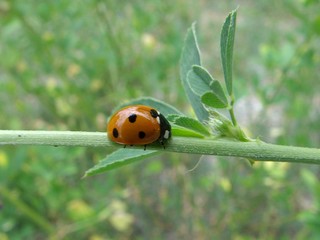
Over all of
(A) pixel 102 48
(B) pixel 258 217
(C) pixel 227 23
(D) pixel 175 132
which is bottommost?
(B) pixel 258 217

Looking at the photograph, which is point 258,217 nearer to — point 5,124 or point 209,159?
point 209,159

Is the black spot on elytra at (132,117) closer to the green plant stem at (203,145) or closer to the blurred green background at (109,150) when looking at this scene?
the green plant stem at (203,145)

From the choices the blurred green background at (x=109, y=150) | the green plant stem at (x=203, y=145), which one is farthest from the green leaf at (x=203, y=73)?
the blurred green background at (x=109, y=150)

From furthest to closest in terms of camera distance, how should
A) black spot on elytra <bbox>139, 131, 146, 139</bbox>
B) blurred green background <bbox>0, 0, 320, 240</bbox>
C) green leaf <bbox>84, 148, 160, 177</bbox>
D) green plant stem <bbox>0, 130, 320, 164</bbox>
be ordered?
blurred green background <bbox>0, 0, 320, 240</bbox>
black spot on elytra <bbox>139, 131, 146, 139</bbox>
green leaf <bbox>84, 148, 160, 177</bbox>
green plant stem <bbox>0, 130, 320, 164</bbox>

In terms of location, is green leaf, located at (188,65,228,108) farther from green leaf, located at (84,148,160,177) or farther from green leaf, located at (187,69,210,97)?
green leaf, located at (84,148,160,177)

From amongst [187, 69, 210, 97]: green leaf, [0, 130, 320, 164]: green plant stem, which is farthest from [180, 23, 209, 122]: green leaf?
[0, 130, 320, 164]: green plant stem

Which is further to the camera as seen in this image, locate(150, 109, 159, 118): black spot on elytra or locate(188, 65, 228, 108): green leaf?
locate(150, 109, 159, 118): black spot on elytra

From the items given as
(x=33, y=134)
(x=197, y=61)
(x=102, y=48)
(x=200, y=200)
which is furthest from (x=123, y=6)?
(x=33, y=134)
